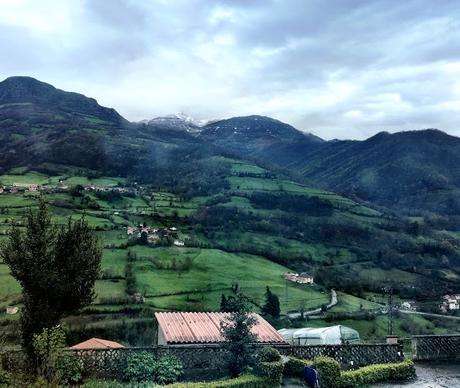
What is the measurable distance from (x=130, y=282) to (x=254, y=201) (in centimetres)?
7174

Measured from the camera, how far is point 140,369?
16578mm

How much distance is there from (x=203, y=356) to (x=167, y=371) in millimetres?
1821

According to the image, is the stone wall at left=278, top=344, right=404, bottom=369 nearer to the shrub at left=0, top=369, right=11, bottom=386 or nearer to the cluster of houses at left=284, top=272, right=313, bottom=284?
the shrub at left=0, top=369, right=11, bottom=386

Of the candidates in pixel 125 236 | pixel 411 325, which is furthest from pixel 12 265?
pixel 125 236

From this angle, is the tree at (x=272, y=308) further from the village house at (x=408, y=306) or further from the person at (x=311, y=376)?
the person at (x=311, y=376)

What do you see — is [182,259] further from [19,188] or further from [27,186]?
[27,186]

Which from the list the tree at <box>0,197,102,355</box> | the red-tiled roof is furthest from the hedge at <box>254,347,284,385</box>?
the tree at <box>0,197,102,355</box>

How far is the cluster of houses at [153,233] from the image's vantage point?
8384 centimetres

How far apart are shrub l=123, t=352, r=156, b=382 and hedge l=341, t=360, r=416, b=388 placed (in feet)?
23.0

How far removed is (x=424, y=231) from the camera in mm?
133625

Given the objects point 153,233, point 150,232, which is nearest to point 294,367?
point 153,233

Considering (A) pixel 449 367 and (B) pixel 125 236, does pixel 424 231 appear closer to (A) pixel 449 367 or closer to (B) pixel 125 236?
(B) pixel 125 236

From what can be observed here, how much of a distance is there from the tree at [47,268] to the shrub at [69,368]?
4.30 ft

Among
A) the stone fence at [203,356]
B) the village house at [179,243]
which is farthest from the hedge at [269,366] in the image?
the village house at [179,243]
